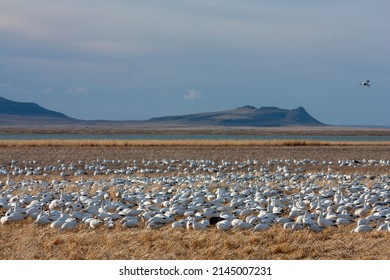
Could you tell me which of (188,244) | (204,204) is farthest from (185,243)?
(204,204)

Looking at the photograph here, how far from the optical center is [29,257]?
8.88m

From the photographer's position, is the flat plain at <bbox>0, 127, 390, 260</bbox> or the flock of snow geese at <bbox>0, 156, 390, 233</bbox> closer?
the flat plain at <bbox>0, 127, 390, 260</bbox>

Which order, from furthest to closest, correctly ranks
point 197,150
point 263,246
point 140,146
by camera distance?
point 140,146 → point 197,150 → point 263,246

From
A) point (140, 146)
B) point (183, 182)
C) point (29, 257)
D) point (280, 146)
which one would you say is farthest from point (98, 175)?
point (280, 146)

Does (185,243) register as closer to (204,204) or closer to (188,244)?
(188,244)

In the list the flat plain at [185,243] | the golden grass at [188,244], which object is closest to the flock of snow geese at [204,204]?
the flat plain at [185,243]

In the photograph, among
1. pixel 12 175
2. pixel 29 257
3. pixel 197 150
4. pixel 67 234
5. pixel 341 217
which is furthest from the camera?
pixel 197 150

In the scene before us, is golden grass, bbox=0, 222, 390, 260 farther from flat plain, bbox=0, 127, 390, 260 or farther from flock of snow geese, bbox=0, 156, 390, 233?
flock of snow geese, bbox=0, 156, 390, 233

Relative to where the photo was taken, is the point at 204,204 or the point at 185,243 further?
the point at 204,204

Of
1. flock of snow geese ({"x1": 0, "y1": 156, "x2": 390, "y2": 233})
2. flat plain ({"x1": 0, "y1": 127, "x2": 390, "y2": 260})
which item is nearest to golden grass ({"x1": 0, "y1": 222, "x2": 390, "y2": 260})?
flat plain ({"x1": 0, "y1": 127, "x2": 390, "y2": 260})

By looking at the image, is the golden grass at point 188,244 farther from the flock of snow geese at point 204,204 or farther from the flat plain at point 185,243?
the flock of snow geese at point 204,204

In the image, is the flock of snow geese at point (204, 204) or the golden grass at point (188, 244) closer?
the golden grass at point (188, 244)

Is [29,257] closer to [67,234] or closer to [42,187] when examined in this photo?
[67,234]

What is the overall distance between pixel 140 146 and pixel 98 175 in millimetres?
20409
